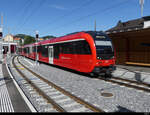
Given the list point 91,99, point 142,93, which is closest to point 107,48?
point 142,93

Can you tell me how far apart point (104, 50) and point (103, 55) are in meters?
0.39

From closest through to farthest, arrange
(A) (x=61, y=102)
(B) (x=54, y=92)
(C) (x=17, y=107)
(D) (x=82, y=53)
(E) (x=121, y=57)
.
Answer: (C) (x=17, y=107) < (A) (x=61, y=102) < (B) (x=54, y=92) < (D) (x=82, y=53) < (E) (x=121, y=57)

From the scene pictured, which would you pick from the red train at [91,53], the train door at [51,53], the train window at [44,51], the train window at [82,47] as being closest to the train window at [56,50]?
the train door at [51,53]

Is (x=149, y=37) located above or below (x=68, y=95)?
above

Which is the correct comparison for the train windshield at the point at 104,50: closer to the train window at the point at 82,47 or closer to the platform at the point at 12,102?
the train window at the point at 82,47


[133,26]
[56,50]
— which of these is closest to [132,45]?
[133,26]

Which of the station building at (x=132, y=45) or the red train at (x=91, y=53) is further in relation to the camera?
the station building at (x=132, y=45)

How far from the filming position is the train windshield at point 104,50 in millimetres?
8914

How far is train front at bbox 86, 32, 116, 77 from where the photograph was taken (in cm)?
883

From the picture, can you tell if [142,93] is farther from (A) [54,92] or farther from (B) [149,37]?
(B) [149,37]

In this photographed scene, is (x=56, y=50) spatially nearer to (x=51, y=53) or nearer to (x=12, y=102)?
(x=51, y=53)

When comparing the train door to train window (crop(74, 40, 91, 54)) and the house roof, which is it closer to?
train window (crop(74, 40, 91, 54))

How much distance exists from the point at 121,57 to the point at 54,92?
38.2 ft

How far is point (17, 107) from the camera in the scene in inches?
180
